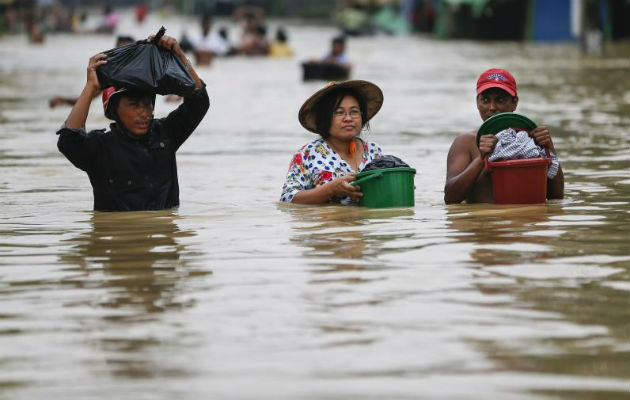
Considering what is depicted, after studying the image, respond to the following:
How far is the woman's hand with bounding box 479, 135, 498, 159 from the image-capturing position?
8.07 m

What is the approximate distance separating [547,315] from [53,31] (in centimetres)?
6867

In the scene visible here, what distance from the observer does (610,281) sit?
19.8 ft

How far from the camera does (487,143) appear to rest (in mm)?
8078

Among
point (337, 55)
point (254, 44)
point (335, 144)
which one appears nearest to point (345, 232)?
point (335, 144)

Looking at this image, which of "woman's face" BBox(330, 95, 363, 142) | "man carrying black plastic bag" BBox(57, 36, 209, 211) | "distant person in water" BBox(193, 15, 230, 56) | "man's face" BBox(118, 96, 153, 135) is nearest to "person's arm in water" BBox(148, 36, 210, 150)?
"man carrying black plastic bag" BBox(57, 36, 209, 211)

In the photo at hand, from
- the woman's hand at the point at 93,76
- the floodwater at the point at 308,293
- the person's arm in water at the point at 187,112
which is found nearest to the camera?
the floodwater at the point at 308,293

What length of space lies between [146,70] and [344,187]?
1323 millimetres

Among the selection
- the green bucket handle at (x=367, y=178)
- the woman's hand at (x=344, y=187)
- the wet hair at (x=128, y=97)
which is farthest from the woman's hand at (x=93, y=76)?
the green bucket handle at (x=367, y=178)

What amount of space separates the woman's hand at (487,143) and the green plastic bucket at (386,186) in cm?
48

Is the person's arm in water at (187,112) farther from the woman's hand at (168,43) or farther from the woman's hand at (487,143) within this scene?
the woman's hand at (487,143)

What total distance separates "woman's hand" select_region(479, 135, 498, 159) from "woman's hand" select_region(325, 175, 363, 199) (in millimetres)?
784

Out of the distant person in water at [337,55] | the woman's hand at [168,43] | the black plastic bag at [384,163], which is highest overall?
the distant person in water at [337,55]

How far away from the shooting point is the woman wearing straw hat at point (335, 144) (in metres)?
8.49

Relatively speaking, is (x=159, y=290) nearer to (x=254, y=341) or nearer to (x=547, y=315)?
(x=254, y=341)
